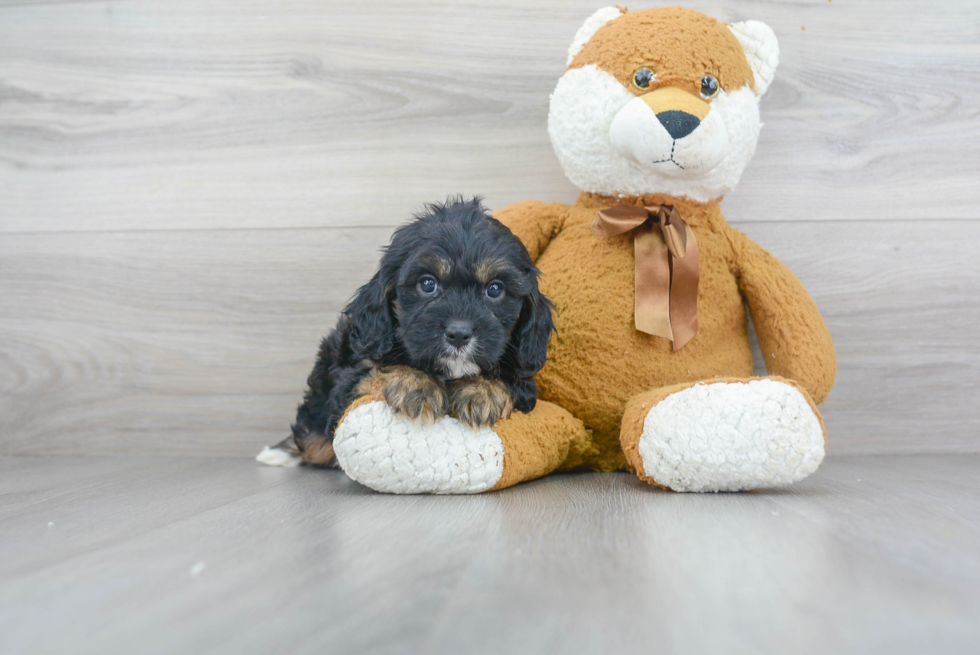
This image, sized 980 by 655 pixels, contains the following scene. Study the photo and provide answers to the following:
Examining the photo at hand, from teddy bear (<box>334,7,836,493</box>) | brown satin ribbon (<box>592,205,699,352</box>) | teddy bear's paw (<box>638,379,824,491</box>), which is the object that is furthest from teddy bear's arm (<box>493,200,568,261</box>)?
teddy bear's paw (<box>638,379,824,491</box>)

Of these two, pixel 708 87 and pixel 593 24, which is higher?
pixel 593 24

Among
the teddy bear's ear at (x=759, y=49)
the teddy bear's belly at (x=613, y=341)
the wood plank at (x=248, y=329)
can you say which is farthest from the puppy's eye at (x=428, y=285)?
the teddy bear's ear at (x=759, y=49)

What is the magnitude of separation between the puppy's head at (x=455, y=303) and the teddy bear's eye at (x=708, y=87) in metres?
0.56

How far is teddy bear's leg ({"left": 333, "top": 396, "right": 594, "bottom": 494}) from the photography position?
1308mm

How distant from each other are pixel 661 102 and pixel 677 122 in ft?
0.19

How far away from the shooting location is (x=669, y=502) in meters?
1.27

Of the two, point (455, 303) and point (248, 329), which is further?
point (248, 329)

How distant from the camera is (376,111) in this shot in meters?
2.03

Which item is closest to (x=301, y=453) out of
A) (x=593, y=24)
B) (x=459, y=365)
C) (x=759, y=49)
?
(x=459, y=365)

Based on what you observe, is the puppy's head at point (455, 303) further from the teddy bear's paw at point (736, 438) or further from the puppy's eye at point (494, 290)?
the teddy bear's paw at point (736, 438)

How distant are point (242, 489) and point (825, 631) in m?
1.20

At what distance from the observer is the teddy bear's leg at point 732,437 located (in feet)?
4.24

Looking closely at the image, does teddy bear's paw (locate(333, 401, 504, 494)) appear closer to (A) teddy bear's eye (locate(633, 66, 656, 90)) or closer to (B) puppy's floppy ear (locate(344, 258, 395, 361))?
(B) puppy's floppy ear (locate(344, 258, 395, 361))

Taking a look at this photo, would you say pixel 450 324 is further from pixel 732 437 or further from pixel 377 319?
pixel 732 437
